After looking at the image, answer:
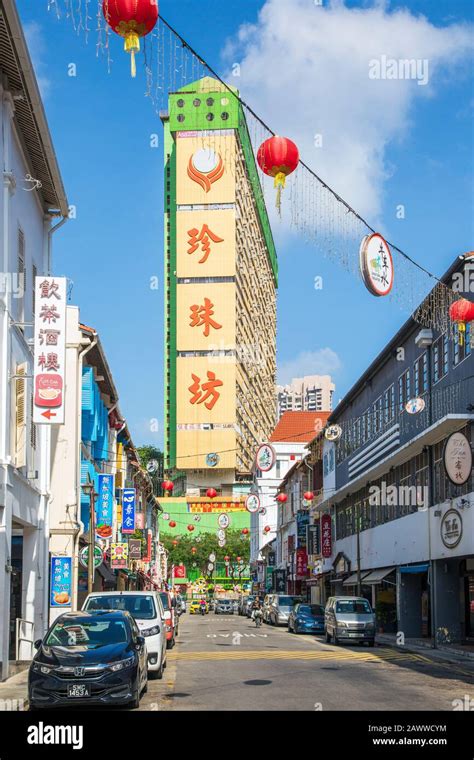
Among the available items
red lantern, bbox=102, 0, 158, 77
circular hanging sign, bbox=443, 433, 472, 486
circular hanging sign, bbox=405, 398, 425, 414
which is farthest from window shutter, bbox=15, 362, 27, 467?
circular hanging sign, bbox=405, 398, 425, 414

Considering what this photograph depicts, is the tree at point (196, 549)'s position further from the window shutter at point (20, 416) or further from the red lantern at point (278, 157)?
the red lantern at point (278, 157)

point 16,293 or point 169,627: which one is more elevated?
point 16,293

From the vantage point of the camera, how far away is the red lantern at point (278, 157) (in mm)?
13805

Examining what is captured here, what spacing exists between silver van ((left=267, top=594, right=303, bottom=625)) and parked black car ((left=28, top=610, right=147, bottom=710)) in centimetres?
4080

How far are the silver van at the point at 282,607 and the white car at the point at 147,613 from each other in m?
34.2

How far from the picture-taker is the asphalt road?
15.9 m

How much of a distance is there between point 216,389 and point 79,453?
3045 inches

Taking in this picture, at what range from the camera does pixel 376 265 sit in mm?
16578

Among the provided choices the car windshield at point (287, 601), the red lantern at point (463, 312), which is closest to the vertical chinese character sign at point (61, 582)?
the red lantern at point (463, 312)

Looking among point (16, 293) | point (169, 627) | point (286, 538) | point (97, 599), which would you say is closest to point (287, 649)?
point (169, 627)

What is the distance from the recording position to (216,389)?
368 feet

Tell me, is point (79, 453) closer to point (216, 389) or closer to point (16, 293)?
point (16, 293)

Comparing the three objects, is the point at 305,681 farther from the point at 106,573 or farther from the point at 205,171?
the point at 205,171

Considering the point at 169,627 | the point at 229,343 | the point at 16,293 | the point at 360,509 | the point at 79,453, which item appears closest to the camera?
the point at 16,293
